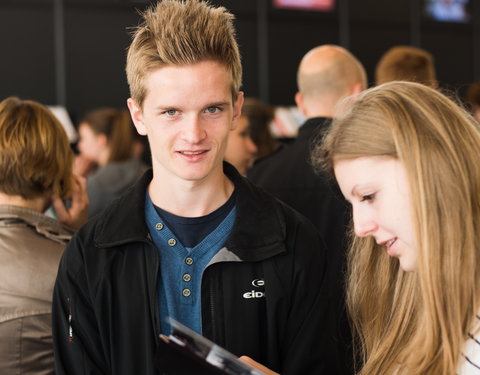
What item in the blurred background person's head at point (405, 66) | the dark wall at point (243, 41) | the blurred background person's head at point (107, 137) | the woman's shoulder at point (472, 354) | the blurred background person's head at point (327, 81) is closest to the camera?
the woman's shoulder at point (472, 354)

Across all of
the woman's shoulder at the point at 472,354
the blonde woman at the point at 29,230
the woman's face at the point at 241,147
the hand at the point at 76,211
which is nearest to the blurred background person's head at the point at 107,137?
the woman's face at the point at 241,147

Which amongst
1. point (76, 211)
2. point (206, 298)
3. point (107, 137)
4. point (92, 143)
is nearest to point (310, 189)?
point (76, 211)

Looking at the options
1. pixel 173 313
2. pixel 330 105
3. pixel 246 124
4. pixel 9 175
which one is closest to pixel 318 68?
pixel 330 105

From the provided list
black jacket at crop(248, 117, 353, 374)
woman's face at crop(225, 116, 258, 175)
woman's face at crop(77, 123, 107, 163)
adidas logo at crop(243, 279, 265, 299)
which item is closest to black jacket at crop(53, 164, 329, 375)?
adidas logo at crop(243, 279, 265, 299)

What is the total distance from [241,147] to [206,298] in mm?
2564

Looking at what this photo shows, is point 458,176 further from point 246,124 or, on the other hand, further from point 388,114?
point 246,124

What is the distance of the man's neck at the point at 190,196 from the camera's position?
2.01 metres

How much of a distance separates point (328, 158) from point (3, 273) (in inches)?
42.8

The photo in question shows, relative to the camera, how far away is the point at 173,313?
1969 millimetres

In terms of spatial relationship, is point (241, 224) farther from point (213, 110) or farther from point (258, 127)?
point (258, 127)

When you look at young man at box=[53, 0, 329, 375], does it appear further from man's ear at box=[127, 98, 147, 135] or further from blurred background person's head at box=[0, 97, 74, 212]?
blurred background person's head at box=[0, 97, 74, 212]

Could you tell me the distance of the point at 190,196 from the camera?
2018 millimetres

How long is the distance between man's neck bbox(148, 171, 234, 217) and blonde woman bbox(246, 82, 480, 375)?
0.35m

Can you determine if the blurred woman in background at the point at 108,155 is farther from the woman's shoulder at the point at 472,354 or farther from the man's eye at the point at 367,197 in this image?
the woman's shoulder at the point at 472,354
